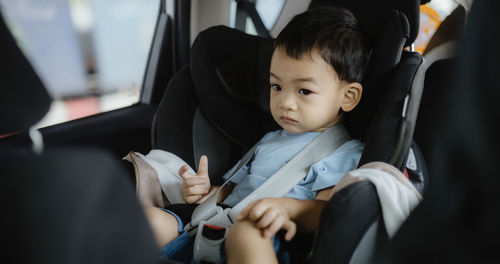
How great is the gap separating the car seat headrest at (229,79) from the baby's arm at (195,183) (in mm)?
283

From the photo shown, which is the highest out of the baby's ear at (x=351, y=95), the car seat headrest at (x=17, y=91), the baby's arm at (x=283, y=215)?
the car seat headrest at (x=17, y=91)

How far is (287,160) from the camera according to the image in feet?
3.88

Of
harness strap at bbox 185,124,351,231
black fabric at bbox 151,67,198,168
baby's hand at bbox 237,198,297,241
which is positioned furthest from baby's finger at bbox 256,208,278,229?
black fabric at bbox 151,67,198,168

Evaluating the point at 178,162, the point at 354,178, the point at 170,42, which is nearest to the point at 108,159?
the point at 354,178

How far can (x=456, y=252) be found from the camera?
421 mm

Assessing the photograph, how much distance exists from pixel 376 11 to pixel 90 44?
1.20 metres

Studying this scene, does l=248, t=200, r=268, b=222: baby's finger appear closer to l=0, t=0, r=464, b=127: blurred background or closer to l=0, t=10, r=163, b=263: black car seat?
→ l=0, t=10, r=163, b=263: black car seat

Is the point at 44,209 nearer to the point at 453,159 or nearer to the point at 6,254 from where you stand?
the point at 6,254

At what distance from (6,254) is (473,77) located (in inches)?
20.7

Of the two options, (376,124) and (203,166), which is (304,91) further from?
(203,166)

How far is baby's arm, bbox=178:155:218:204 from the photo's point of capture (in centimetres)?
111

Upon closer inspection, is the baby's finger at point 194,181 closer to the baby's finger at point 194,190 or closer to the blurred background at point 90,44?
the baby's finger at point 194,190

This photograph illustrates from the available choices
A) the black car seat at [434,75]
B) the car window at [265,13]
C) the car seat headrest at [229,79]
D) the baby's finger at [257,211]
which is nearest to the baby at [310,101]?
the baby's finger at [257,211]

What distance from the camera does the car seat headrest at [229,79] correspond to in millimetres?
1347
